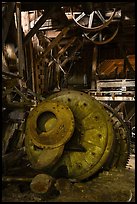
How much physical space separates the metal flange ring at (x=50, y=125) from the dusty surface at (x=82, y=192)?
0.60m

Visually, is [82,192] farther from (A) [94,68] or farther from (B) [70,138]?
(A) [94,68]

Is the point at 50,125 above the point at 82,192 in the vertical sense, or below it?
above

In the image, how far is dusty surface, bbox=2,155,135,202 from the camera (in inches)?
118

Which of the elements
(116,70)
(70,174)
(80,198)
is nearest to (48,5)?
(70,174)

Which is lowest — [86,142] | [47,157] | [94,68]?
[47,157]

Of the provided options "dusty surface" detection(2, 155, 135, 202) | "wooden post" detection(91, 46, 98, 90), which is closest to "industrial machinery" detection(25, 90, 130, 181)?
"dusty surface" detection(2, 155, 135, 202)

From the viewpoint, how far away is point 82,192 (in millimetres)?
3248

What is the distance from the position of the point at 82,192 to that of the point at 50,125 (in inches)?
41.9

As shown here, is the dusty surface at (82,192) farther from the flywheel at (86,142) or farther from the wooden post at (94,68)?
the wooden post at (94,68)

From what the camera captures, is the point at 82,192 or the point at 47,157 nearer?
the point at 82,192

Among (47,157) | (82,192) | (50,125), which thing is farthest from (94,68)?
(82,192)

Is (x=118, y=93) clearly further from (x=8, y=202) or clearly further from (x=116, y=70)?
(x=8, y=202)

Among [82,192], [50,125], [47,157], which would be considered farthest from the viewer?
[50,125]

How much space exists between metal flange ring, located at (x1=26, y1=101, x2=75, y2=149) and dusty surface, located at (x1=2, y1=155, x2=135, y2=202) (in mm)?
603
